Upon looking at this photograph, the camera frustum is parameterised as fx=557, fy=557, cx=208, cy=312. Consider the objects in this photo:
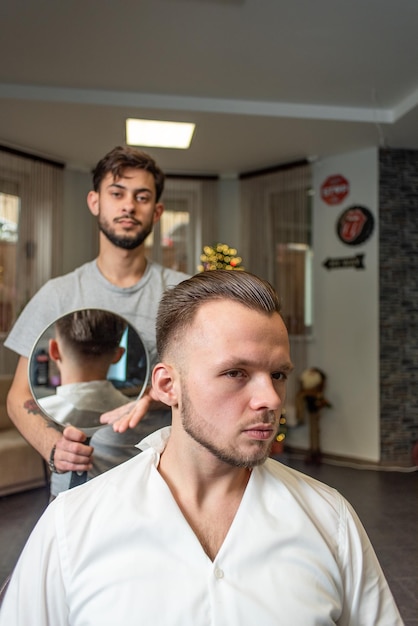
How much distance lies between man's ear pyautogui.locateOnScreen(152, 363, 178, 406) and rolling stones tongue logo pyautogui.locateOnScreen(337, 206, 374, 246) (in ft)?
13.5

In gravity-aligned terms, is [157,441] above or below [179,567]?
above

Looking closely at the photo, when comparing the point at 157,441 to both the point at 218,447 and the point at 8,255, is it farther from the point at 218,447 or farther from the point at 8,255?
the point at 8,255

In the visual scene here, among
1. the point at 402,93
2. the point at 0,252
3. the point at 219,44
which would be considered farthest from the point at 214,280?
the point at 0,252

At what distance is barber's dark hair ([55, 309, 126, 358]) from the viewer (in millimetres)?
1365

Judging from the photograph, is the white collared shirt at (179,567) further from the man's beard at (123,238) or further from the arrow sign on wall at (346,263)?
the arrow sign on wall at (346,263)

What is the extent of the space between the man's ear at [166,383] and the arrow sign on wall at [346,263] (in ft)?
13.5

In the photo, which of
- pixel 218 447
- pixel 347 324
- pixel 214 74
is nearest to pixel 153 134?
pixel 214 74

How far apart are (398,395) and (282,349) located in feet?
13.6

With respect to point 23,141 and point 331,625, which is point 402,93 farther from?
point 331,625

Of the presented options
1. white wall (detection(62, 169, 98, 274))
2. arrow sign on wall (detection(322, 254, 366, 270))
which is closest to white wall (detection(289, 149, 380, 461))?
arrow sign on wall (detection(322, 254, 366, 270))

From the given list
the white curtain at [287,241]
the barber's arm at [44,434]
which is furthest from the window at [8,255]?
the barber's arm at [44,434]

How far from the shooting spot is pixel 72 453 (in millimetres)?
1261

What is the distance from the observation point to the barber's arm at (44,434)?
1264 mm

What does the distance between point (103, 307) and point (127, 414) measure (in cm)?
30
